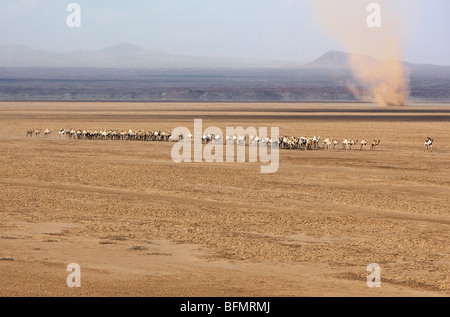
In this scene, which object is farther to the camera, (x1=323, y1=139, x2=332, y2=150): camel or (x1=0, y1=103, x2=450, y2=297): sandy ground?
(x1=323, y1=139, x2=332, y2=150): camel

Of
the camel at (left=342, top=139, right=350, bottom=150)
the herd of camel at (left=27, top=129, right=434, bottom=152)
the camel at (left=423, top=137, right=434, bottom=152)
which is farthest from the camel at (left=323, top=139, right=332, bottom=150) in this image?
the camel at (left=423, top=137, right=434, bottom=152)

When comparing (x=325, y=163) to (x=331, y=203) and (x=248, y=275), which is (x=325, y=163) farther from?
(x=248, y=275)

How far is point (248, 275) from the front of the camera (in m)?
14.3

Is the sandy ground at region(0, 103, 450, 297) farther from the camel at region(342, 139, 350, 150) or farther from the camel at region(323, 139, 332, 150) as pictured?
the camel at region(323, 139, 332, 150)

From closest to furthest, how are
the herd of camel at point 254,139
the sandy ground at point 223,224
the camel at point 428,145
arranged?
the sandy ground at point 223,224 → the camel at point 428,145 → the herd of camel at point 254,139

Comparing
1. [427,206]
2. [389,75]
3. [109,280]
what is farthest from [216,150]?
[389,75]

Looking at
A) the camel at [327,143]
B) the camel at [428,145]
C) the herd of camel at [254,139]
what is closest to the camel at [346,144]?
the herd of camel at [254,139]

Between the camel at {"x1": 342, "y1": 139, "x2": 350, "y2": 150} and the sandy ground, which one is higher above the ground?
the sandy ground

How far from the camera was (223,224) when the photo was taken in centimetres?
1936

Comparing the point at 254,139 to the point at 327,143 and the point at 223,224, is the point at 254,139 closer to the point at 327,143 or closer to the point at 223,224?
the point at 327,143

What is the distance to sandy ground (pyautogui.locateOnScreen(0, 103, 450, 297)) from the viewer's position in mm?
13922

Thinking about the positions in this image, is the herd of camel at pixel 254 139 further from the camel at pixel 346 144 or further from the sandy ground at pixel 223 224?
the sandy ground at pixel 223 224

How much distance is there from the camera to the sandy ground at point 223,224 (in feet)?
45.7

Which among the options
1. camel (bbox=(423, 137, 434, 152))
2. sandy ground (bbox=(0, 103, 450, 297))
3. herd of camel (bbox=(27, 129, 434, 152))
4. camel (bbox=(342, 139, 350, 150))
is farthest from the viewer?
camel (bbox=(342, 139, 350, 150))
